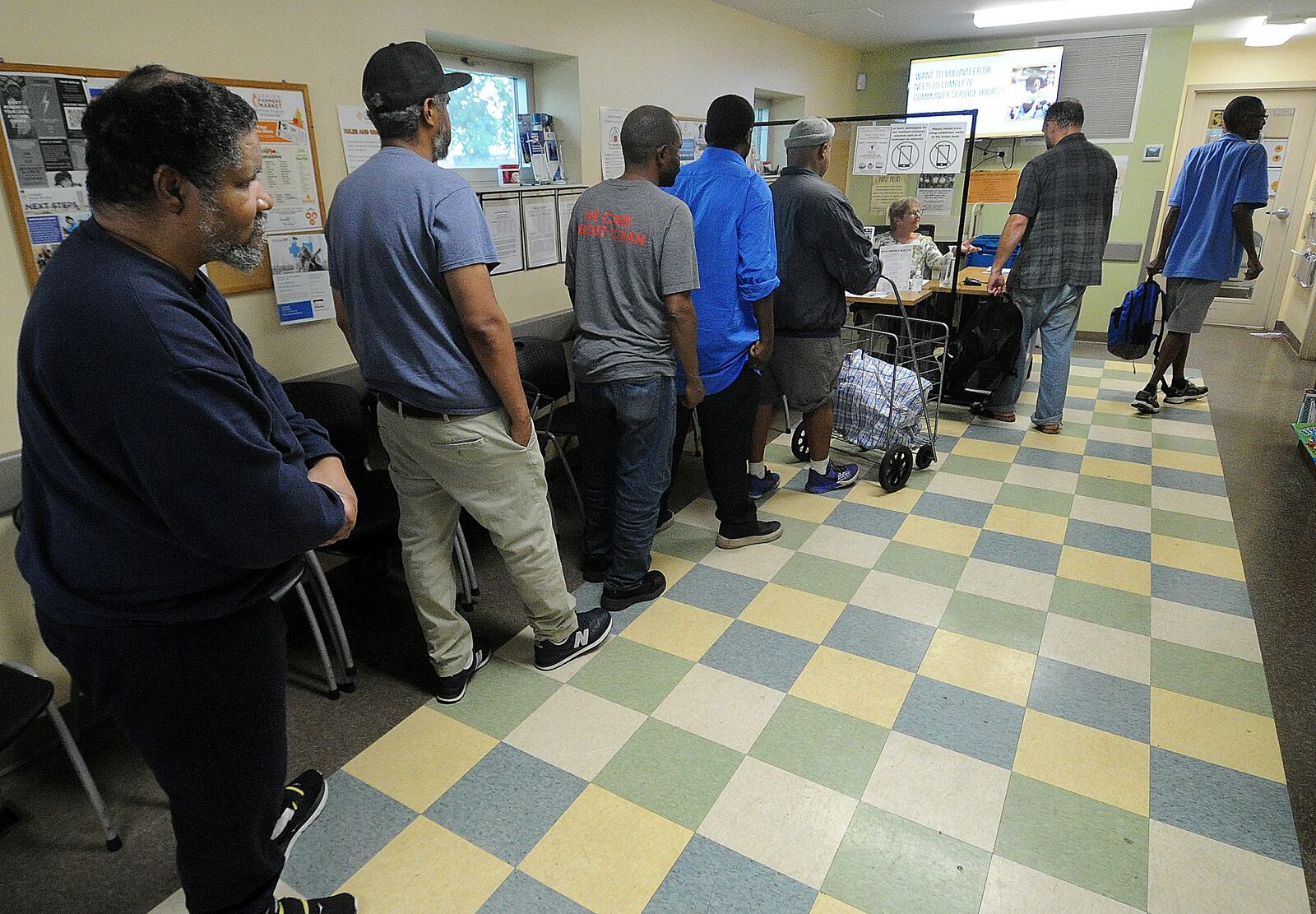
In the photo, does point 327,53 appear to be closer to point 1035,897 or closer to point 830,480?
point 830,480

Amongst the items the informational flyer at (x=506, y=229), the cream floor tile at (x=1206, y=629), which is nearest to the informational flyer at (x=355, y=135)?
the informational flyer at (x=506, y=229)

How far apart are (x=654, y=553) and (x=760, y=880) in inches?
59.4

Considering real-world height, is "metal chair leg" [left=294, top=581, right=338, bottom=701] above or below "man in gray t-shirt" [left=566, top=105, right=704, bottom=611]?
→ below

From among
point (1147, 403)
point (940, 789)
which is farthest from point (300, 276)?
point (1147, 403)

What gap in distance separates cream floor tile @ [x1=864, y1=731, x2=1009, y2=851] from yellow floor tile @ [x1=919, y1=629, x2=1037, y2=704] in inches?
12.7

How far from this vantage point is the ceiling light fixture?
5.07 meters

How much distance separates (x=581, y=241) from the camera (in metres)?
2.34

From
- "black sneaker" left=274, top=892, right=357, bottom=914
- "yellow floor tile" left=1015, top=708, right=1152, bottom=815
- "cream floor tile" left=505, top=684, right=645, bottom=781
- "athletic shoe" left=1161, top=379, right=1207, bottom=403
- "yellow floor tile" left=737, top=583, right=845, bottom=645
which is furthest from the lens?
"athletic shoe" left=1161, top=379, right=1207, bottom=403

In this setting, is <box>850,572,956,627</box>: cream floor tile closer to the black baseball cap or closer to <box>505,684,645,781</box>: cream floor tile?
<box>505,684,645,781</box>: cream floor tile

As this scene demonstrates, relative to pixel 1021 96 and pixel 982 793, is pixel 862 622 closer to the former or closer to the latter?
pixel 982 793

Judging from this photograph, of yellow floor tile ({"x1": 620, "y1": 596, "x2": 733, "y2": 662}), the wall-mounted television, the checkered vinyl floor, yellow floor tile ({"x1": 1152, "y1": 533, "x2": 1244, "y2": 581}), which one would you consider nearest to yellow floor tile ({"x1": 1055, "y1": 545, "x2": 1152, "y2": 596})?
the checkered vinyl floor

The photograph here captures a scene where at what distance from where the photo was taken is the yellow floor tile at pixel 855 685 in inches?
82.4

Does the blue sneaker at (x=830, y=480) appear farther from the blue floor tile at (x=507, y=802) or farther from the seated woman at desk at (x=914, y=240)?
the blue floor tile at (x=507, y=802)

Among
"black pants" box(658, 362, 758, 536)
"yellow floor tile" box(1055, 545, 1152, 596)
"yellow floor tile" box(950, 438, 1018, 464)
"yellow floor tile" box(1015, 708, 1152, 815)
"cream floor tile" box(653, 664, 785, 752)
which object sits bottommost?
"yellow floor tile" box(1015, 708, 1152, 815)
